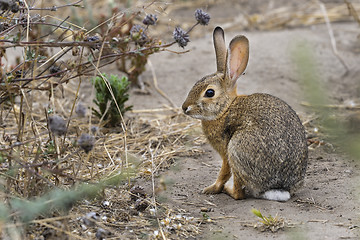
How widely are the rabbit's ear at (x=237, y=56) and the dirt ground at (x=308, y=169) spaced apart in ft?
3.10

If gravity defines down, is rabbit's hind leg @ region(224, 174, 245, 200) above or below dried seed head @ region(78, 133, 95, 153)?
below

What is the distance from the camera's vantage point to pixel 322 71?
729 centimetres

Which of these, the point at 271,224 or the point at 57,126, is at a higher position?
Answer: the point at 57,126

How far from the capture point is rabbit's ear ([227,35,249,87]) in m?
4.23

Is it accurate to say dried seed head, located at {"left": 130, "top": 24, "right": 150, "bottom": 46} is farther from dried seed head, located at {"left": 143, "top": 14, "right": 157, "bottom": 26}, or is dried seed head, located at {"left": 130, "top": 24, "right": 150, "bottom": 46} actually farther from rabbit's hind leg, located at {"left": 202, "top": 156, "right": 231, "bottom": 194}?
rabbit's hind leg, located at {"left": 202, "top": 156, "right": 231, "bottom": 194}

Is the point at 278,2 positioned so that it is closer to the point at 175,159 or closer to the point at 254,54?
the point at 254,54

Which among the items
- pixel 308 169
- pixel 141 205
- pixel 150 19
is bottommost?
pixel 308 169

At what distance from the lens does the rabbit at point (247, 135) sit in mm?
3959

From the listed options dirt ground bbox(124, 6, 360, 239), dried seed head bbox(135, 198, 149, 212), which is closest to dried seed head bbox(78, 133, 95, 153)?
dried seed head bbox(135, 198, 149, 212)

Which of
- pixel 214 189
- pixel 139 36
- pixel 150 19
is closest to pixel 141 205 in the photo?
pixel 214 189

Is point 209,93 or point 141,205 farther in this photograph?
point 209,93

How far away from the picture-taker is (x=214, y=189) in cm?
430

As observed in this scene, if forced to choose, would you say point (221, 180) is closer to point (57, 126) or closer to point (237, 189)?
point (237, 189)

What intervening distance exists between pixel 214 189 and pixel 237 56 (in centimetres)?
109
